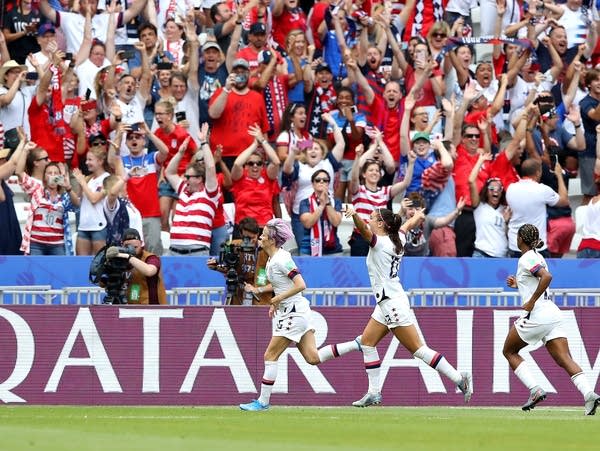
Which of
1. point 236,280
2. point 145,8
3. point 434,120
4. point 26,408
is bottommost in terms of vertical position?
point 26,408

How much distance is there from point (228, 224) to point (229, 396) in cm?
347

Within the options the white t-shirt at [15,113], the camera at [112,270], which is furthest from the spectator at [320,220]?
the white t-shirt at [15,113]

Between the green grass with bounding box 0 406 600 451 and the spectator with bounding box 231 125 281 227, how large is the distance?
3.66 meters

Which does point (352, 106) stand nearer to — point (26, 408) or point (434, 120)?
point (434, 120)

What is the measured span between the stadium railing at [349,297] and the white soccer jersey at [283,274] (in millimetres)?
2228

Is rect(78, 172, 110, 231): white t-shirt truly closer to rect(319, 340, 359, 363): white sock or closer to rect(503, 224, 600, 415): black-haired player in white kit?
rect(319, 340, 359, 363): white sock

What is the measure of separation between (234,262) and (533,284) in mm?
3631

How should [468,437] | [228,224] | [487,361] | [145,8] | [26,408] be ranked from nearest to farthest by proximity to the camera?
[468,437], [26,408], [487,361], [228,224], [145,8]

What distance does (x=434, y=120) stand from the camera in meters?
21.2

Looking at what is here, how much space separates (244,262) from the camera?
1744 centimetres

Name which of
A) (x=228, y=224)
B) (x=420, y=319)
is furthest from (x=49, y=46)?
(x=420, y=319)

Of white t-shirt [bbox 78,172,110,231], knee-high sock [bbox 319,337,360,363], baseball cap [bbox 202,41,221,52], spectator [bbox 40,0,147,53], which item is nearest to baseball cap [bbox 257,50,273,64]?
baseball cap [bbox 202,41,221,52]

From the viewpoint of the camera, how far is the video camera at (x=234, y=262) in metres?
17.2

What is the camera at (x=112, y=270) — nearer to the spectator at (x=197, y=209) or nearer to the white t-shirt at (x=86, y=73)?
the spectator at (x=197, y=209)
